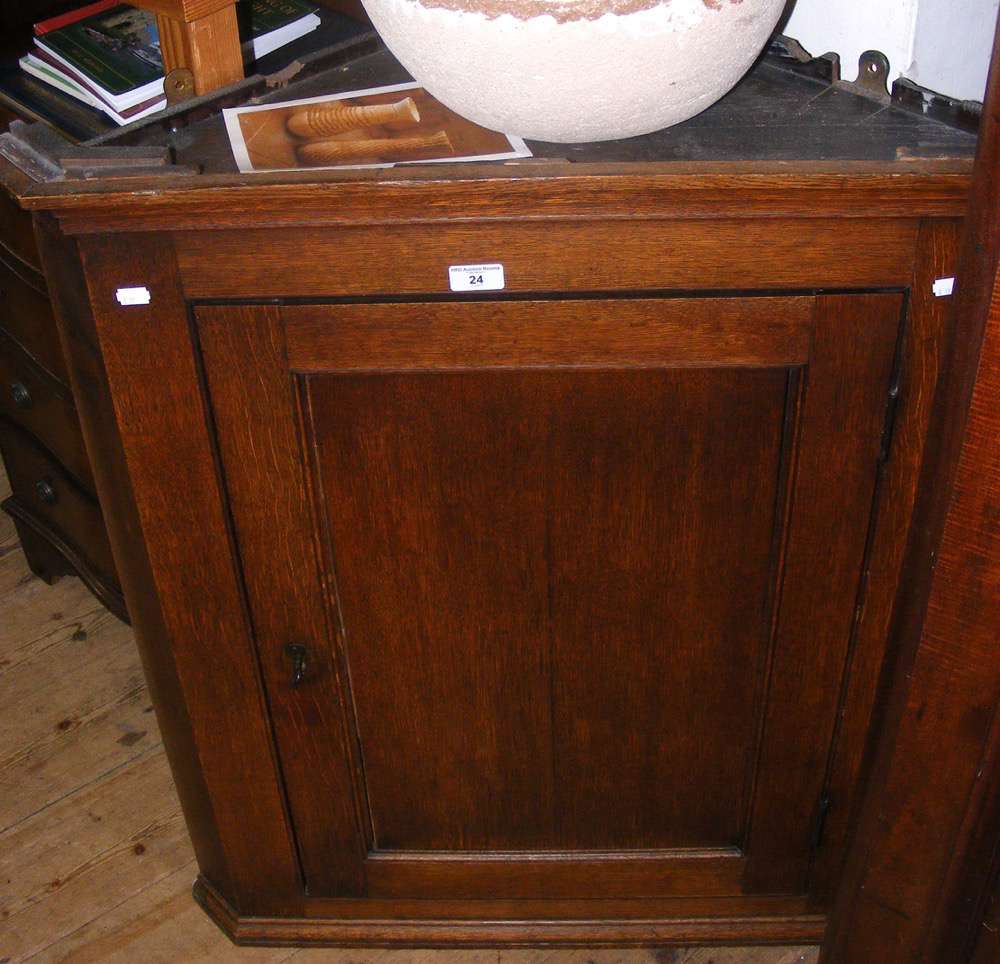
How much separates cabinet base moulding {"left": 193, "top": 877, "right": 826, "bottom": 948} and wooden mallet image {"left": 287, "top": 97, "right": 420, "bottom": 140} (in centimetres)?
87

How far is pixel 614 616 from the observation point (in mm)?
1219

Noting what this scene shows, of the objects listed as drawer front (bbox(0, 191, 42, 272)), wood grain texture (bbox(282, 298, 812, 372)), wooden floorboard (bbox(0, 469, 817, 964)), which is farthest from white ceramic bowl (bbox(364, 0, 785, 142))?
wooden floorboard (bbox(0, 469, 817, 964))

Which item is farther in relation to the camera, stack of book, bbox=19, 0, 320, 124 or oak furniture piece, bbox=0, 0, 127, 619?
oak furniture piece, bbox=0, 0, 127, 619

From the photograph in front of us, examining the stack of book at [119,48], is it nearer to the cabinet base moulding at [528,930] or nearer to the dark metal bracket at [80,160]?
the dark metal bracket at [80,160]

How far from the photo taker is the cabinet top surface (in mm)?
926

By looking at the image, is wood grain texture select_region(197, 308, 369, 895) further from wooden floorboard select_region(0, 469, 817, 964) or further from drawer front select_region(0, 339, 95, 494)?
drawer front select_region(0, 339, 95, 494)

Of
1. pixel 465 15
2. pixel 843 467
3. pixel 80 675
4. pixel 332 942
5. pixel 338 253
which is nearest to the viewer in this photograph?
pixel 465 15

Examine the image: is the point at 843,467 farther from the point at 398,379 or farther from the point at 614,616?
the point at 398,379

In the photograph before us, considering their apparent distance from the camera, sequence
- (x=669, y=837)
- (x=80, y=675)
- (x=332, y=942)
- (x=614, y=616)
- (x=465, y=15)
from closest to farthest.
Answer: (x=465, y=15), (x=614, y=616), (x=669, y=837), (x=332, y=942), (x=80, y=675)

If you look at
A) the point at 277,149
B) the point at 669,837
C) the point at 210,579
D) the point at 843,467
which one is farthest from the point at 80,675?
the point at 843,467

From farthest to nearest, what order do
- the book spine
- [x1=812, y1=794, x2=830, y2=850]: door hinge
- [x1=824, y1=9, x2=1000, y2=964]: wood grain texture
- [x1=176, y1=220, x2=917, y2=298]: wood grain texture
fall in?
the book spine < [x1=812, y1=794, x2=830, y2=850]: door hinge < [x1=176, y1=220, x2=917, y2=298]: wood grain texture < [x1=824, y1=9, x2=1000, y2=964]: wood grain texture

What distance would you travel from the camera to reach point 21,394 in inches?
68.4

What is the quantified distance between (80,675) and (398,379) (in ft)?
3.49

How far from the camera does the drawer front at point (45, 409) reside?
1672 millimetres
